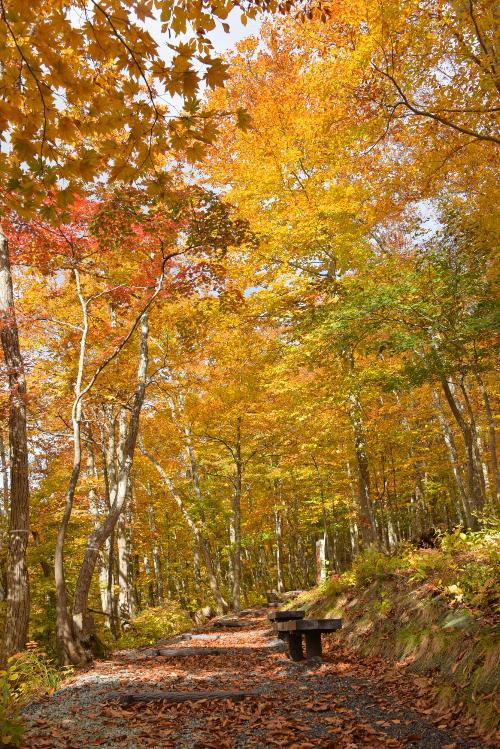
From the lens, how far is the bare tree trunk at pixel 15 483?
7121 millimetres

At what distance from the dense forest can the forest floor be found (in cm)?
253

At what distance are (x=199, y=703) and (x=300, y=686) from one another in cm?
135

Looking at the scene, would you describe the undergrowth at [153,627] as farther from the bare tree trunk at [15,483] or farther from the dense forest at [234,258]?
the bare tree trunk at [15,483]

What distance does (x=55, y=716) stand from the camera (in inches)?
177

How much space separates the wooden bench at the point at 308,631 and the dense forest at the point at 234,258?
8.78ft

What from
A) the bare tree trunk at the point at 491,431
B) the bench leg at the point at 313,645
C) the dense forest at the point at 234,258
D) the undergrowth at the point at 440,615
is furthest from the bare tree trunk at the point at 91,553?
the bare tree trunk at the point at 491,431

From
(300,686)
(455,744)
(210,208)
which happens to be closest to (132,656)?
(300,686)

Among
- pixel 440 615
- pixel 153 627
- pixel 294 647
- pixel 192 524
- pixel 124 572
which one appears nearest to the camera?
pixel 440 615

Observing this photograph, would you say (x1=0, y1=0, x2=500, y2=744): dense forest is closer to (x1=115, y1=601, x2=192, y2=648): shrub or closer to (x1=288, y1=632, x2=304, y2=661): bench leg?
(x1=115, y1=601, x2=192, y2=648): shrub

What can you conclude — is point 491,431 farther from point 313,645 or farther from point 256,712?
point 256,712

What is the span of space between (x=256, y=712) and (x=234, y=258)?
10.9m

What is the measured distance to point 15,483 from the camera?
7637 millimetres

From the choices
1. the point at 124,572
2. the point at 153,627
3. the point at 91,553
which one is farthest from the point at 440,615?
the point at 124,572

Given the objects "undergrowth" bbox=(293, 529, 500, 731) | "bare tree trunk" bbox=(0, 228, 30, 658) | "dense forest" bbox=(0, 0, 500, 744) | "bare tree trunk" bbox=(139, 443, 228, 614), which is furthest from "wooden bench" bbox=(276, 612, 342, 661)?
"bare tree trunk" bbox=(139, 443, 228, 614)
